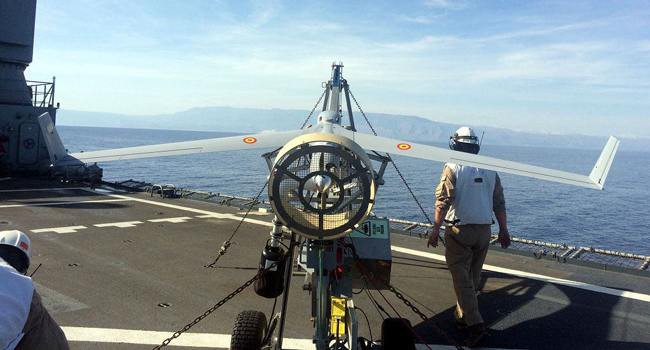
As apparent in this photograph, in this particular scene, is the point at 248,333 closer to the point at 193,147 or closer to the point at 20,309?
the point at 193,147

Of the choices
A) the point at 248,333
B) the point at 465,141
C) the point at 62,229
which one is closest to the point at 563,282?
the point at 465,141

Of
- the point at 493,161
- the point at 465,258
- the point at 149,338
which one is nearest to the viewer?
the point at 493,161

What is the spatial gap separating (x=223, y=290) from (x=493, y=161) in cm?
504

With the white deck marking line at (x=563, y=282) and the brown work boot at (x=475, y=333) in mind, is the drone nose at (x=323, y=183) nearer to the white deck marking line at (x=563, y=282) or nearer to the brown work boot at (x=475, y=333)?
the brown work boot at (x=475, y=333)

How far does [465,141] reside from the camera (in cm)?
636

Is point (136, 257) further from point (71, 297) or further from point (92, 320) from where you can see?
point (92, 320)

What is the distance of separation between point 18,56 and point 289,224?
23689mm

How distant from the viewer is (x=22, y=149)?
2217 centimetres

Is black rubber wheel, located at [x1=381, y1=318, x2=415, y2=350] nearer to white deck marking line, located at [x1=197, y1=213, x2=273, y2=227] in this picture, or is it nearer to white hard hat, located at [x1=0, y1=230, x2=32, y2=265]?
white hard hat, located at [x1=0, y1=230, x2=32, y2=265]

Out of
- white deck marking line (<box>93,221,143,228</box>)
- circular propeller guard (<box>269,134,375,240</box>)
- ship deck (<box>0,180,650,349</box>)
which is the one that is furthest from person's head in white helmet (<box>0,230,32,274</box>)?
white deck marking line (<box>93,221,143,228</box>)

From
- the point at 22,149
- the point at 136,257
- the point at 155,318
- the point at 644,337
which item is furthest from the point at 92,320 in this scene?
the point at 22,149

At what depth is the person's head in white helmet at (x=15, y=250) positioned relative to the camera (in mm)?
2928

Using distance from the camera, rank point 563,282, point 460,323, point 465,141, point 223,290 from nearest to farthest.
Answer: point 465,141 < point 460,323 < point 223,290 < point 563,282

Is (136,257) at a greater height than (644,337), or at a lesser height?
lesser
